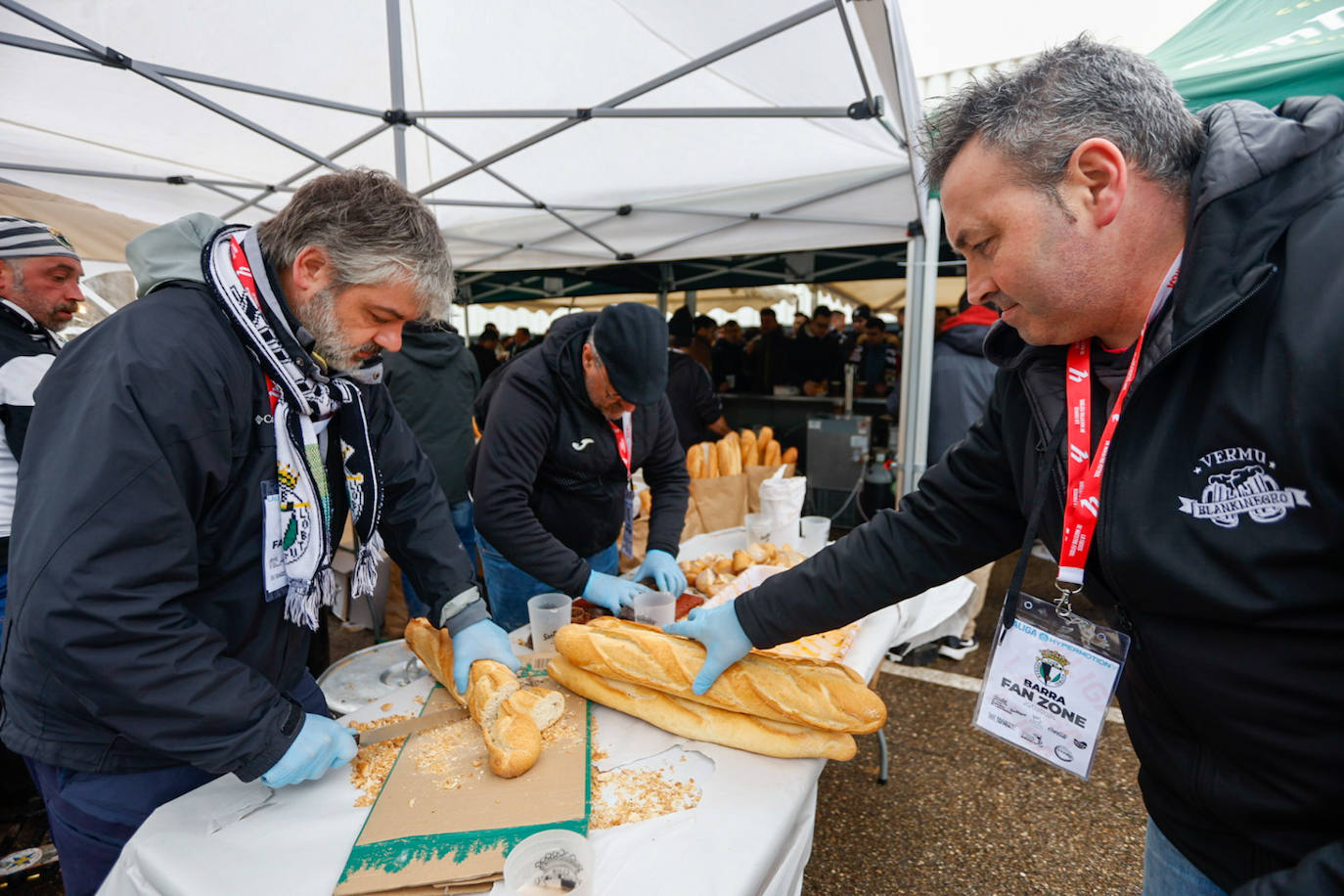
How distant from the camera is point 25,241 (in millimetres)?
2631

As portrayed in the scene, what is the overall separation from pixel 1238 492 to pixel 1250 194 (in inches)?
16.1

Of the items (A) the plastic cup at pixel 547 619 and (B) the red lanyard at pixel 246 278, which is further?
(A) the plastic cup at pixel 547 619

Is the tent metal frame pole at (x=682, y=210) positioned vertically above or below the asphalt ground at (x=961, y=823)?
above

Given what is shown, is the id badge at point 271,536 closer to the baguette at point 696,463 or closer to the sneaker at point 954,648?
the baguette at point 696,463

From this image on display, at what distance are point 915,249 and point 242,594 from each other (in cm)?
455

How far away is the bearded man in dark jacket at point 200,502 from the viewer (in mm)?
1087

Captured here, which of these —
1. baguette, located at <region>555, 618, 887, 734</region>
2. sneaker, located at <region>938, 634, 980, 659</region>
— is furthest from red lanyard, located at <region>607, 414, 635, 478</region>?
sneaker, located at <region>938, 634, 980, 659</region>

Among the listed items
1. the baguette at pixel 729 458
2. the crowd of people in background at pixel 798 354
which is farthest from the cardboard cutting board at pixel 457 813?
the crowd of people in background at pixel 798 354

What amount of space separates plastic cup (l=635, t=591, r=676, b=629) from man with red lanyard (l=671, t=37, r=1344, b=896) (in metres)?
1.09

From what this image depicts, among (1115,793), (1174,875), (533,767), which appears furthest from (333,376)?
(1115,793)

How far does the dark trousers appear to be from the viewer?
4.32 feet

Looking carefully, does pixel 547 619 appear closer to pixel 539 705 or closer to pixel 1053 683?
pixel 539 705

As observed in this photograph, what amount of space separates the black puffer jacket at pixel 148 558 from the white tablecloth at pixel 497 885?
0.12m

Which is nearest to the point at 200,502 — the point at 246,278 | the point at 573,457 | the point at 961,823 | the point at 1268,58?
the point at 246,278
